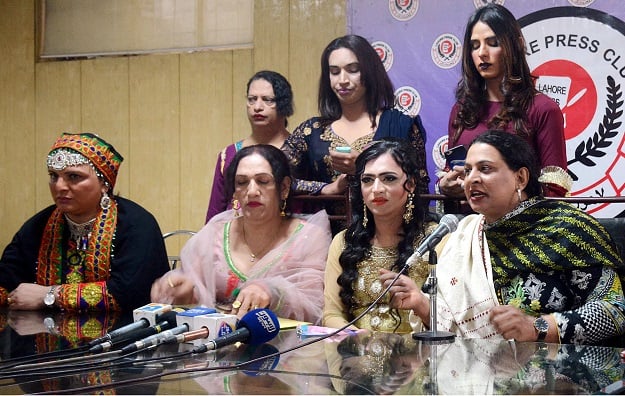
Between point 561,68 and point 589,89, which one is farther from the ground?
point 561,68

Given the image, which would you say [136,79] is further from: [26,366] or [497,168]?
[26,366]

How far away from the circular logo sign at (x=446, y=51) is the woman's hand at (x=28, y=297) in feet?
7.21

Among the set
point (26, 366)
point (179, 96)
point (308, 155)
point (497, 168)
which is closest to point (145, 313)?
point (26, 366)

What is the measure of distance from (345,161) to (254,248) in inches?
19.6

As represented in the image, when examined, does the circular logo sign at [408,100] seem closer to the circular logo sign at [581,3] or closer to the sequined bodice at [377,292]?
the circular logo sign at [581,3]

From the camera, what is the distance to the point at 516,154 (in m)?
2.70

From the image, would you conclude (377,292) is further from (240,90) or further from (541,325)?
(240,90)

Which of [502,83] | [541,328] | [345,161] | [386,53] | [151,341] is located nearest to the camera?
[151,341]

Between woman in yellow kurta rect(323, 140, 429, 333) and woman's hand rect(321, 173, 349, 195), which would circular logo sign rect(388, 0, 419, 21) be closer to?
woman's hand rect(321, 173, 349, 195)

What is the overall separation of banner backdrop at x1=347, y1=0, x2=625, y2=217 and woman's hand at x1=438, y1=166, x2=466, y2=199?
1.06m

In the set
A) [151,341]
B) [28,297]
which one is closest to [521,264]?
[151,341]

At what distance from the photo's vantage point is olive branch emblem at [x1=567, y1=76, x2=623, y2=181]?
3.87 m

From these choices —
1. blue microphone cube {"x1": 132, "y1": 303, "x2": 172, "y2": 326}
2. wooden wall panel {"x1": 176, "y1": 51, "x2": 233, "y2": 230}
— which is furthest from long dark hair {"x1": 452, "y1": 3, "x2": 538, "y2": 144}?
wooden wall panel {"x1": 176, "y1": 51, "x2": 233, "y2": 230}

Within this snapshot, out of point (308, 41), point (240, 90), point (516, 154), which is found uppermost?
point (308, 41)
